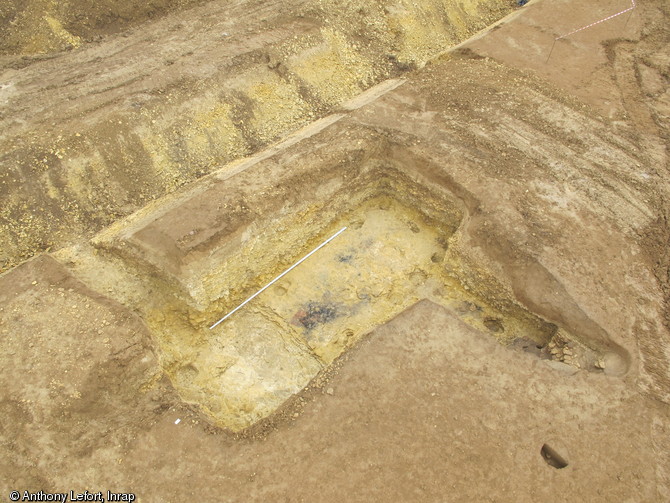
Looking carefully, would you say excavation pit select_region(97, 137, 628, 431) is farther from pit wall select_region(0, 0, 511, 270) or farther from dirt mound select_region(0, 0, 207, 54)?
dirt mound select_region(0, 0, 207, 54)

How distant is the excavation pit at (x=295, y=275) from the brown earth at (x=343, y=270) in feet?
0.13

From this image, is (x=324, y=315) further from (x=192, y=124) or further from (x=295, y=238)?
(x=192, y=124)

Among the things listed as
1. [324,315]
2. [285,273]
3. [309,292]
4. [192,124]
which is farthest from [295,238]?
[192,124]

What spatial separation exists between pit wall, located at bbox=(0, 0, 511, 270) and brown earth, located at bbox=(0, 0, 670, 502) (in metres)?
0.04

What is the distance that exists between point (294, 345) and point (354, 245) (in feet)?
6.53

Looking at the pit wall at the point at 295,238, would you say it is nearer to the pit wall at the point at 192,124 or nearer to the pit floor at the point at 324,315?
the pit floor at the point at 324,315

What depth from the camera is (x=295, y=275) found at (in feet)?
24.6

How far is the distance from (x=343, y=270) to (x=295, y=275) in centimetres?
76

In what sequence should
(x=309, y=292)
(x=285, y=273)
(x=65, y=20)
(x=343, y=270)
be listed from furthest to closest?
(x=65, y=20) < (x=343, y=270) < (x=285, y=273) < (x=309, y=292)

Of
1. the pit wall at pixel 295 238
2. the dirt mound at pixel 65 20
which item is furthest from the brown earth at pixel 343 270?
the dirt mound at pixel 65 20

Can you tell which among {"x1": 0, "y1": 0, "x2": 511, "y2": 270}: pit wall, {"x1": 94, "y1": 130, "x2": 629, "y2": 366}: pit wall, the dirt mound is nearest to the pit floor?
{"x1": 94, "y1": 130, "x2": 629, "y2": 366}: pit wall

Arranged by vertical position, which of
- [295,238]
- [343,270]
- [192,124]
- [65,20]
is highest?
[65,20]

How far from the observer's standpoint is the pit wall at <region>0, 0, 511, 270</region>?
7.31m

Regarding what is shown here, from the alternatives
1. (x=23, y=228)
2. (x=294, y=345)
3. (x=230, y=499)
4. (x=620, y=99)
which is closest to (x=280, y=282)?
(x=294, y=345)
